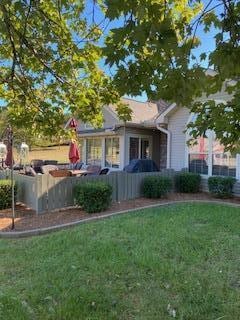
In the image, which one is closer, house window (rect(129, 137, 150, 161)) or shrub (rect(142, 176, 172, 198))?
shrub (rect(142, 176, 172, 198))

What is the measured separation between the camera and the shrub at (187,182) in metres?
13.8

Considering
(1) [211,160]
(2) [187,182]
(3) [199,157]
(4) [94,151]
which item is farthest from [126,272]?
(4) [94,151]

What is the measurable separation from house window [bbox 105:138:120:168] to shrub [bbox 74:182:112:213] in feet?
32.2

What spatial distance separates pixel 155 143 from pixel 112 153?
8.29 feet

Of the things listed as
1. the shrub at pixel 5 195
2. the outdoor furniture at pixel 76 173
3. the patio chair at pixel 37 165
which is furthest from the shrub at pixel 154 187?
the patio chair at pixel 37 165

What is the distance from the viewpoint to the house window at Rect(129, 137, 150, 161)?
1991 cm

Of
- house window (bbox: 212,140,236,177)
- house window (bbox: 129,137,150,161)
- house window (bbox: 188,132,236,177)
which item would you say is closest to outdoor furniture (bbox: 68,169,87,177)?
house window (bbox: 129,137,150,161)

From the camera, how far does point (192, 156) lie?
50.9ft

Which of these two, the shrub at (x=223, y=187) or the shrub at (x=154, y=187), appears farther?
the shrub at (x=223, y=187)

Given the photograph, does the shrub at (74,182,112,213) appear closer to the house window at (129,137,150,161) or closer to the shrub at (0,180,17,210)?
the shrub at (0,180,17,210)

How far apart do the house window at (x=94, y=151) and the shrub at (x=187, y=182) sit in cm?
838

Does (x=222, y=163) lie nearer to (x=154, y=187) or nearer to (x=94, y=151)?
(x=154, y=187)

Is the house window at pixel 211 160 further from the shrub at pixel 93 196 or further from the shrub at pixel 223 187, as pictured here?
the shrub at pixel 93 196

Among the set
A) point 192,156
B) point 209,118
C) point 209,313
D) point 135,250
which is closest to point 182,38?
point 209,118
